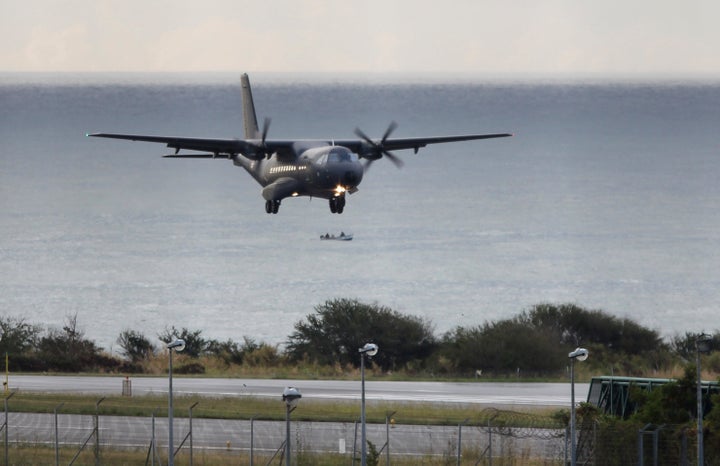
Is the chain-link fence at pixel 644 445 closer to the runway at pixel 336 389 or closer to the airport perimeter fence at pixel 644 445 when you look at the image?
the airport perimeter fence at pixel 644 445

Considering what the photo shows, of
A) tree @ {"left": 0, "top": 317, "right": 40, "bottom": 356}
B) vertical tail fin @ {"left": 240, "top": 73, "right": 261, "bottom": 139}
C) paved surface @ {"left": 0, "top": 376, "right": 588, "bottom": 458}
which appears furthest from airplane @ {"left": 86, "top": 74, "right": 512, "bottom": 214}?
tree @ {"left": 0, "top": 317, "right": 40, "bottom": 356}

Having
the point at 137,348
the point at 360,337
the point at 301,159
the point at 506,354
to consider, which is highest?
the point at 301,159

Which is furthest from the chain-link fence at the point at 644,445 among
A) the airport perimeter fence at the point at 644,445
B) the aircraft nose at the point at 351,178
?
the aircraft nose at the point at 351,178

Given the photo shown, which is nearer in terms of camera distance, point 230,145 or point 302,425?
point 302,425

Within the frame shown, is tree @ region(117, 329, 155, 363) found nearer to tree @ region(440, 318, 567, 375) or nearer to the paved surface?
the paved surface

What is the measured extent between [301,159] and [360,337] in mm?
12561

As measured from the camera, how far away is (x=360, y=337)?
85625 millimetres

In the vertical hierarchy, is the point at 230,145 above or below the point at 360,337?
above

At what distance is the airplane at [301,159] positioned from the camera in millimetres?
74438

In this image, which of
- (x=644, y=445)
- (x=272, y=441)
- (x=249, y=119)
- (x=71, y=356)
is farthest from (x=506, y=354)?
(x=644, y=445)

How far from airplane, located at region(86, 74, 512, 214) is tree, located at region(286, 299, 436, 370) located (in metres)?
7.55

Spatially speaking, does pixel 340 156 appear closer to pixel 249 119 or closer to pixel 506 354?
pixel 506 354

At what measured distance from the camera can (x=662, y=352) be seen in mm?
83250

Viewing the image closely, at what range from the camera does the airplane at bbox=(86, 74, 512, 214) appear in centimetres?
7444
